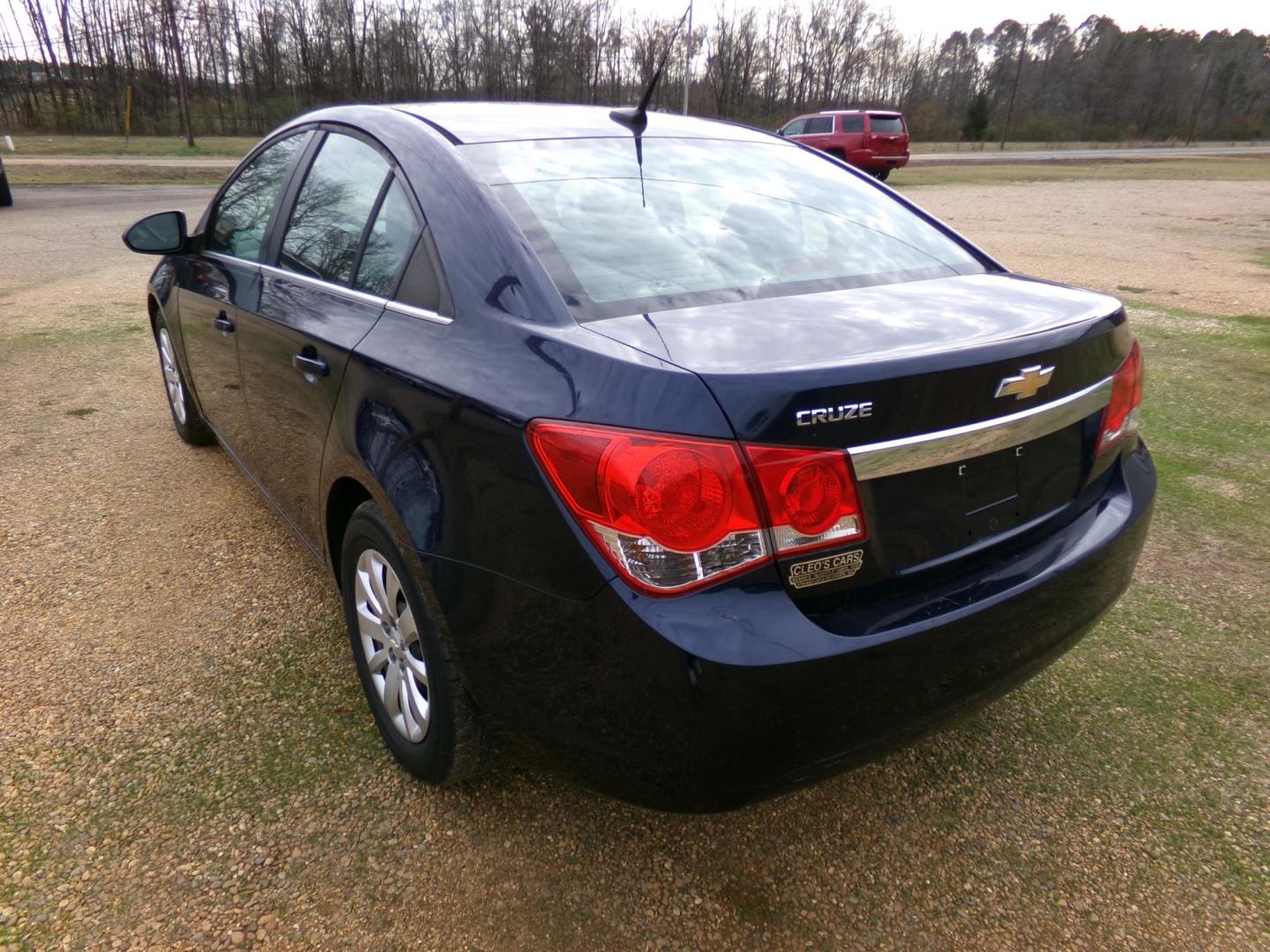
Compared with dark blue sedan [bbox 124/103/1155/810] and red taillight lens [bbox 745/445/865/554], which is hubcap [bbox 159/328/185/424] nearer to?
dark blue sedan [bbox 124/103/1155/810]

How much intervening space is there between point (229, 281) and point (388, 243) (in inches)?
47.2

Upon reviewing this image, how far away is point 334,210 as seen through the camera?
2564 millimetres

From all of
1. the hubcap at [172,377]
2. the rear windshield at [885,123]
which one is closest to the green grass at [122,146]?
the rear windshield at [885,123]

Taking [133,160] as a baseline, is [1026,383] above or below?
above

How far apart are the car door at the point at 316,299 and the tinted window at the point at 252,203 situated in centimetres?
20

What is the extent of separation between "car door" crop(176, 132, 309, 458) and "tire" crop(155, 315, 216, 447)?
1.72ft

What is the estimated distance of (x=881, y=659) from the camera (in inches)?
61.3

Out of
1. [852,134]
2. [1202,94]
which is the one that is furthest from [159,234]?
[1202,94]

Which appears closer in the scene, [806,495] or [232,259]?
[806,495]

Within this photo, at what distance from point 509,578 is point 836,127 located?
26706 mm

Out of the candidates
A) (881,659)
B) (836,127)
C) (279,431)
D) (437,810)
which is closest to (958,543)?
(881,659)

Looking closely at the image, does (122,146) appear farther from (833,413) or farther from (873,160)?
(833,413)

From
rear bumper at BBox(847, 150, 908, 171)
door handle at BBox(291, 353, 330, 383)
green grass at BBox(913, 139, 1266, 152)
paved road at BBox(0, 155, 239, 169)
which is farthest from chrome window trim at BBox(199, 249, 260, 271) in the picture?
green grass at BBox(913, 139, 1266, 152)

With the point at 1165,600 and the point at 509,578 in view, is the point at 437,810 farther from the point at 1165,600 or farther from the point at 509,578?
the point at 1165,600
